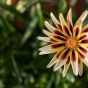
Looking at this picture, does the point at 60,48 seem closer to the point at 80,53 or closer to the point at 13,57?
the point at 80,53

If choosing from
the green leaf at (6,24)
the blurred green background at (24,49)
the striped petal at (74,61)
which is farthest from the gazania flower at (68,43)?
the green leaf at (6,24)

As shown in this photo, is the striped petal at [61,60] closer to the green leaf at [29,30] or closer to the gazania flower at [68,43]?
the gazania flower at [68,43]

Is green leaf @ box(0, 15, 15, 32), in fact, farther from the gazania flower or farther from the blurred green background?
the gazania flower

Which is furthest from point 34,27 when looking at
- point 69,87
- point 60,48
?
point 60,48

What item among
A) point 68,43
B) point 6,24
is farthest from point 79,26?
point 6,24

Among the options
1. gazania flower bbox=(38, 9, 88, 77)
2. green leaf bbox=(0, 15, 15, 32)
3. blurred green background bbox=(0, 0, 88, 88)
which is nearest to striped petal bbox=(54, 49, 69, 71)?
gazania flower bbox=(38, 9, 88, 77)

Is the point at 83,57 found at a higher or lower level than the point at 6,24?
lower

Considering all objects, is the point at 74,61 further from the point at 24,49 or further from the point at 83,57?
the point at 24,49

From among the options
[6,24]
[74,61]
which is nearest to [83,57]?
[74,61]

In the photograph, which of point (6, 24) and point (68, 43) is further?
point (6, 24)
